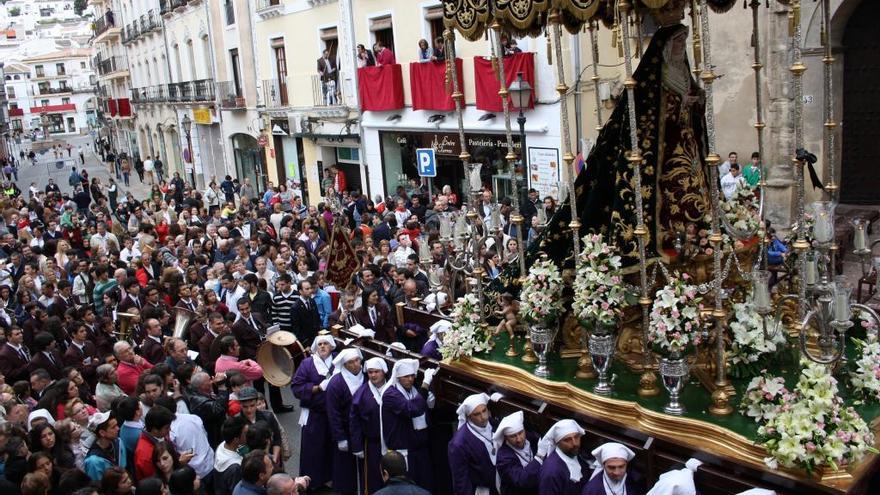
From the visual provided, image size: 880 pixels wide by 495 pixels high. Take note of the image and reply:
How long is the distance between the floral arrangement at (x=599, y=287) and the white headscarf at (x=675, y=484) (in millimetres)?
1244

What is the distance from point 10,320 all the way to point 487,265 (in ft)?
20.7

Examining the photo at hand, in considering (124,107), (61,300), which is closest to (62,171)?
(124,107)

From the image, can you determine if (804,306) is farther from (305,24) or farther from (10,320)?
(305,24)

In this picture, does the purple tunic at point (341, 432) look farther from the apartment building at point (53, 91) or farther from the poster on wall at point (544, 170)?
the apartment building at point (53, 91)

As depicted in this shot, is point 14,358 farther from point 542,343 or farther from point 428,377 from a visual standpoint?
point 542,343

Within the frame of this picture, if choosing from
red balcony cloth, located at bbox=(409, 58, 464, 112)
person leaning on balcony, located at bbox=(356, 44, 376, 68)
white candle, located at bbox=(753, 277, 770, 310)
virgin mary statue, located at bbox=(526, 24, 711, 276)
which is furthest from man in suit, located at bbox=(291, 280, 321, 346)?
person leaning on balcony, located at bbox=(356, 44, 376, 68)

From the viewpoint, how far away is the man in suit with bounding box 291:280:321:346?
9.71m

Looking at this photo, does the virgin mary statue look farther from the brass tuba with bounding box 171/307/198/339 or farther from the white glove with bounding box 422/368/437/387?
the brass tuba with bounding box 171/307/198/339

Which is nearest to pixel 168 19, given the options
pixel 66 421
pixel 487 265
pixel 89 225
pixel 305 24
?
pixel 305 24

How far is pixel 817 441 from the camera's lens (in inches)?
179

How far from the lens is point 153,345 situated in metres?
8.71

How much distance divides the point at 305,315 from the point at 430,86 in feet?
31.2

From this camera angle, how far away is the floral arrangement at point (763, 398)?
499 centimetres

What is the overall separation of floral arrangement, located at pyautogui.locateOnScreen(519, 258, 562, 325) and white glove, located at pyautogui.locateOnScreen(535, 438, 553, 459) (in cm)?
103
